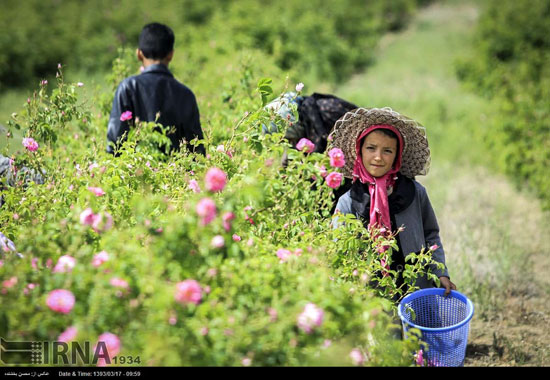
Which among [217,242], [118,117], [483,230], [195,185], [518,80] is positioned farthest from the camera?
[518,80]

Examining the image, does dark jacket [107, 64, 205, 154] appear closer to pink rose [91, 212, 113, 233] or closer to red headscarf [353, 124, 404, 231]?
red headscarf [353, 124, 404, 231]

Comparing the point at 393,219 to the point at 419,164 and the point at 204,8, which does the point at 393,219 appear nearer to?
the point at 419,164

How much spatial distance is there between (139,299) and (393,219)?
4.74ft

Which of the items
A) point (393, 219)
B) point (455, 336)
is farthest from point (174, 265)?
point (393, 219)

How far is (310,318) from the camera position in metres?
1.35

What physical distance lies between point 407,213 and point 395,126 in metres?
0.42

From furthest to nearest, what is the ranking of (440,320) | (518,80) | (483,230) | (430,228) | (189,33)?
1. (189,33)
2. (518,80)
3. (483,230)
4. (430,228)
5. (440,320)

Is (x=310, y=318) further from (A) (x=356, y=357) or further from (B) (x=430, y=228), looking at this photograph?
(B) (x=430, y=228)

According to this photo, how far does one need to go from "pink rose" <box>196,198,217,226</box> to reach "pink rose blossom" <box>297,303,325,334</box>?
0.34m

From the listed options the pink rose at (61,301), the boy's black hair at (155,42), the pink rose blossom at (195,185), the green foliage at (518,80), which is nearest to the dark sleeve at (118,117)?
the boy's black hair at (155,42)

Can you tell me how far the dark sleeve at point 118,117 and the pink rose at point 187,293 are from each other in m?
1.98

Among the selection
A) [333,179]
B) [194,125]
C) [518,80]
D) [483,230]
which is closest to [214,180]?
[333,179]

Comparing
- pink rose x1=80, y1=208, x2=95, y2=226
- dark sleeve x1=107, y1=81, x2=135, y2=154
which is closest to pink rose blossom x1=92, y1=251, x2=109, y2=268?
pink rose x1=80, y1=208, x2=95, y2=226

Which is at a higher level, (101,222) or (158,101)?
(158,101)
